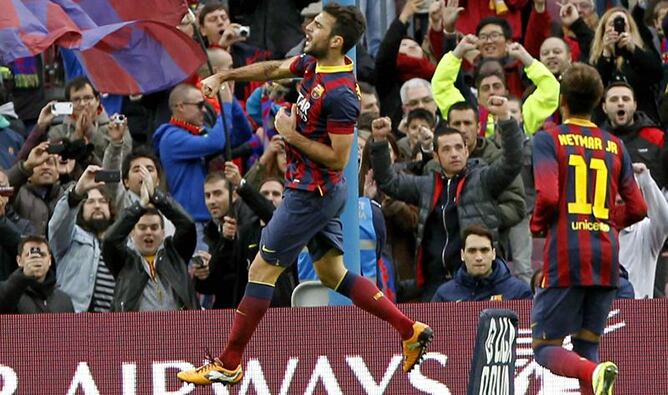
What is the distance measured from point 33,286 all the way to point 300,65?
3.61m

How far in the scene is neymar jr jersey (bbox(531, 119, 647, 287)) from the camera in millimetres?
11172

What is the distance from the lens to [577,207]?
36.8 ft

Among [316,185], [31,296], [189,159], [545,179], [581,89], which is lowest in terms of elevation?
[31,296]

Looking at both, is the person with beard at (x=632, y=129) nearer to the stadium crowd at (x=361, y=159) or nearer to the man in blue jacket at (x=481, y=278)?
the stadium crowd at (x=361, y=159)

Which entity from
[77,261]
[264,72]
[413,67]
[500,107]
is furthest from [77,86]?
[264,72]

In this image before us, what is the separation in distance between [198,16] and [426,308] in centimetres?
651

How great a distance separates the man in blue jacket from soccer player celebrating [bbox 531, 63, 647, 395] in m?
2.53

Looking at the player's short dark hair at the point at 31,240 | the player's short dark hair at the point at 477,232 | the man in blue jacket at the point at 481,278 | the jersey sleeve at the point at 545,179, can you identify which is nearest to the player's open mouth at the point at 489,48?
the player's short dark hair at the point at 477,232

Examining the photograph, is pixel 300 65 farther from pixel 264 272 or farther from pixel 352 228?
pixel 352 228

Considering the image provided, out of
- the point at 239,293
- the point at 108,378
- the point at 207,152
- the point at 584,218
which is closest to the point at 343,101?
the point at 584,218

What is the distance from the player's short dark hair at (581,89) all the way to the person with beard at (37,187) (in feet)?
19.1

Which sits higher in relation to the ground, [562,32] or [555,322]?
[555,322]

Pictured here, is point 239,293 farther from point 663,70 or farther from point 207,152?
point 663,70

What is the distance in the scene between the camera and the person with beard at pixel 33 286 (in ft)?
47.2
